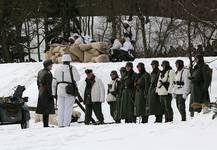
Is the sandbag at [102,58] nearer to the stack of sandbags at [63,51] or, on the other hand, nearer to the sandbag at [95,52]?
the sandbag at [95,52]

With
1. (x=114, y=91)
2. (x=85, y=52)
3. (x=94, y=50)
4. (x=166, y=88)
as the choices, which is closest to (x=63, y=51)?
(x=85, y=52)

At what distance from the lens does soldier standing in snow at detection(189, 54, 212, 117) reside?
45.1 feet

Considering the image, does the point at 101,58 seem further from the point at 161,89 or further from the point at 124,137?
the point at 124,137

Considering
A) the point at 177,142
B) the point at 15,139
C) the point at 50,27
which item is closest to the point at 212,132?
the point at 177,142

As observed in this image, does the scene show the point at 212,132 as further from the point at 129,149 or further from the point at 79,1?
the point at 79,1

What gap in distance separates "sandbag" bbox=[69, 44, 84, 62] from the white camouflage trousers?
1349 centimetres

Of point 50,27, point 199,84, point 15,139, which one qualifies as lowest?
point 15,139

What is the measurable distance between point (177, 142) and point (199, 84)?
559 cm

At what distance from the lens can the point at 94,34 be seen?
59.9 metres

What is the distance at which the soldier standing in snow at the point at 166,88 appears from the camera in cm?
1373

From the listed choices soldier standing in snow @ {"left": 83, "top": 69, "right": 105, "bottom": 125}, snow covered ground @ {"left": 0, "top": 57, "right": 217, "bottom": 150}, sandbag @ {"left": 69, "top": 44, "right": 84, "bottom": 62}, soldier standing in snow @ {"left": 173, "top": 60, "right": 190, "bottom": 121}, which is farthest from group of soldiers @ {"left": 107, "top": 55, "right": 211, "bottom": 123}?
sandbag @ {"left": 69, "top": 44, "right": 84, "bottom": 62}

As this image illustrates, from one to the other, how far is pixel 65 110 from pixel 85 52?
13656 mm

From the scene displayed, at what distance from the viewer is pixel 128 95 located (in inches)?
577

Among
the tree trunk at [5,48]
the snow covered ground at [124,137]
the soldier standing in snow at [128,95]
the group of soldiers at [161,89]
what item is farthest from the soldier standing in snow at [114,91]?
the tree trunk at [5,48]
